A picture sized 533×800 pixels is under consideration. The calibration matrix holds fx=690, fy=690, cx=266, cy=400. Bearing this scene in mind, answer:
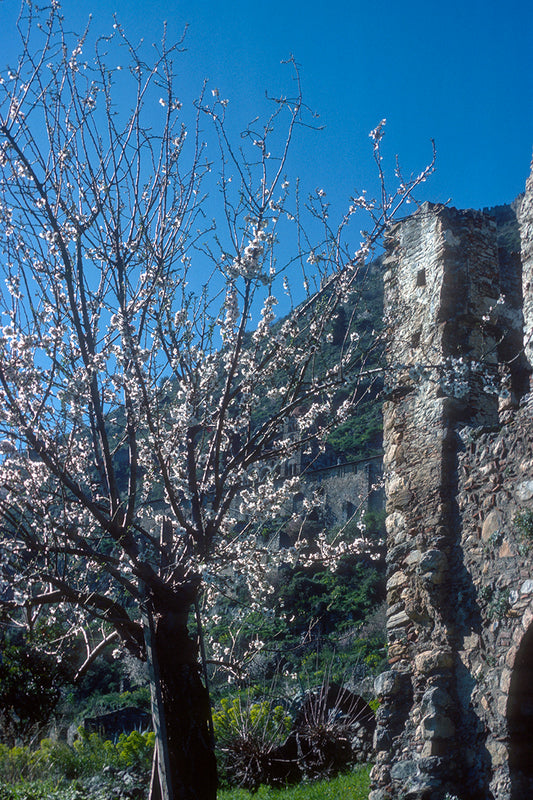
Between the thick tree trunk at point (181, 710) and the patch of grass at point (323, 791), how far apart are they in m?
2.56

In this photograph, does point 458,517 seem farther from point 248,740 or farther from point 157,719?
point 248,740

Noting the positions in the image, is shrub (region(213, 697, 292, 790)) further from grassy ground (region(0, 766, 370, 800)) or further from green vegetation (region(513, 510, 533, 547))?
green vegetation (region(513, 510, 533, 547))

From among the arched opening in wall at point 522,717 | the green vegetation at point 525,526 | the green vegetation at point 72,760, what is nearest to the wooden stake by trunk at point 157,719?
the arched opening in wall at point 522,717

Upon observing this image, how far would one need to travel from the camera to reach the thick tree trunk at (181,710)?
4.18 m

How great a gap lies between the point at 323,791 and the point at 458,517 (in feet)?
12.3

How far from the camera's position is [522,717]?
4.27m

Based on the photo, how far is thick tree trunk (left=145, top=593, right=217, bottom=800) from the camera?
13.7 feet

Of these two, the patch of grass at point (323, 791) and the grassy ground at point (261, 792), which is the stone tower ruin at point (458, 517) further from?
the grassy ground at point (261, 792)

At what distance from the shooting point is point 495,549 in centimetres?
464

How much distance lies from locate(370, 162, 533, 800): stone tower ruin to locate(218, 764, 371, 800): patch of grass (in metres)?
1.65

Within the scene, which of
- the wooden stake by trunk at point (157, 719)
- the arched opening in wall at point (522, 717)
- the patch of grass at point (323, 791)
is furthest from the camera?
the patch of grass at point (323, 791)

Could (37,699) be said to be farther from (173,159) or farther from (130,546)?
(173,159)

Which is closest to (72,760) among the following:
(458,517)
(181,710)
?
(181,710)

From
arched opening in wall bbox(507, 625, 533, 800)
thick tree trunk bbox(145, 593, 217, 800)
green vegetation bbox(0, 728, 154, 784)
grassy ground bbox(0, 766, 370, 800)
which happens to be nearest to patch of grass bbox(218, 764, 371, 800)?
grassy ground bbox(0, 766, 370, 800)
